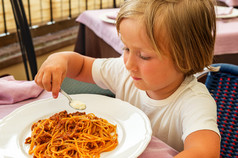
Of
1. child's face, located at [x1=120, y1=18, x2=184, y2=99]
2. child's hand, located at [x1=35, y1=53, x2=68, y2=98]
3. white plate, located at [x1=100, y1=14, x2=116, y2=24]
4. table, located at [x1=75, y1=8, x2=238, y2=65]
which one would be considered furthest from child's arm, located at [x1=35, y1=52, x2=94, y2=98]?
white plate, located at [x1=100, y1=14, x2=116, y2=24]

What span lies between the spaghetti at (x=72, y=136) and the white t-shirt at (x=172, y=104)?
230 mm

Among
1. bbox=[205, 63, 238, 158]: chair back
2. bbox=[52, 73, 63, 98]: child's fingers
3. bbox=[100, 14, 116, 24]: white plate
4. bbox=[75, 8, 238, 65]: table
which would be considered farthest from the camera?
bbox=[100, 14, 116, 24]: white plate

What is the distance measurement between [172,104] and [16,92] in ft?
1.70

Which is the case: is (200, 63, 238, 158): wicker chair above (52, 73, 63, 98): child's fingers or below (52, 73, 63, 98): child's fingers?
below

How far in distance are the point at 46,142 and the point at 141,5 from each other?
0.46 m

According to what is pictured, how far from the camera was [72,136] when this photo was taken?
71 centimetres

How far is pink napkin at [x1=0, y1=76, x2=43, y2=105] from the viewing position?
2.97 feet

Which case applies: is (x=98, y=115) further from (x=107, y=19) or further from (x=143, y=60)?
(x=107, y=19)

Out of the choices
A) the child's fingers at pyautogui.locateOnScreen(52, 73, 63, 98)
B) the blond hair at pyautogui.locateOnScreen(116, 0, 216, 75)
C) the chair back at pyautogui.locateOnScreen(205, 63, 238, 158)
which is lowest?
the chair back at pyautogui.locateOnScreen(205, 63, 238, 158)

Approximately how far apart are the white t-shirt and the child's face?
9cm

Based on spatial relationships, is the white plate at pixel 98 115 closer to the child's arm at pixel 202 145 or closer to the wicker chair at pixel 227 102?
the child's arm at pixel 202 145

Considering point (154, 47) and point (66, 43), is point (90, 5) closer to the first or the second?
point (66, 43)

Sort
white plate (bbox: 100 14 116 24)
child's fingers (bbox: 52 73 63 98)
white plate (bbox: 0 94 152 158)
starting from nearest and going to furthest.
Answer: white plate (bbox: 0 94 152 158)
child's fingers (bbox: 52 73 63 98)
white plate (bbox: 100 14 116 24)

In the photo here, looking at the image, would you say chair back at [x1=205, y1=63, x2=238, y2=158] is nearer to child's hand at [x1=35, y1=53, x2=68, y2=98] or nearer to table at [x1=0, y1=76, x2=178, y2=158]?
table at [x1=0, y1=76, x2=178, y2=158]
